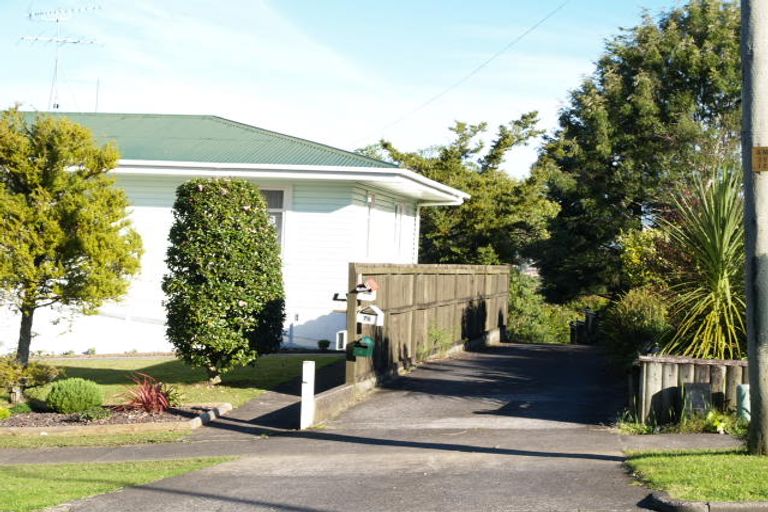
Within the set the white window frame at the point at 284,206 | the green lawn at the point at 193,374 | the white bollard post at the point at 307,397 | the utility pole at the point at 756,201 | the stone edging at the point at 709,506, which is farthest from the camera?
the white window frame at the point at 284,206

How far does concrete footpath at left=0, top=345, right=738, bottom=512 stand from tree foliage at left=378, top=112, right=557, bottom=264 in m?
13.4

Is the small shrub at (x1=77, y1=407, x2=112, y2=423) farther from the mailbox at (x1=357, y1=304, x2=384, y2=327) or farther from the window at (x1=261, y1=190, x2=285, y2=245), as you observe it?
the window at (x1=261, y1=190, x2=285, y2=245)

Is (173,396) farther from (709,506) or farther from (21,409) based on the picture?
(709,506)

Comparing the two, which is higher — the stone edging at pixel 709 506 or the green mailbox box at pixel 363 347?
the green mailbox box at pixel 363 347

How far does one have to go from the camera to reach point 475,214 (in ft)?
95.3

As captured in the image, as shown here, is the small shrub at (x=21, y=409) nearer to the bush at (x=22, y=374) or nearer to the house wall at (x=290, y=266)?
the bush at (x=22, y=374)

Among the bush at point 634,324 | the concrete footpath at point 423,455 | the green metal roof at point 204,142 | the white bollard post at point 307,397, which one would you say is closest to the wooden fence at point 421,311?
the concrete footpath at point 423,455

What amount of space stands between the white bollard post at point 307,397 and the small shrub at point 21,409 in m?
4.52

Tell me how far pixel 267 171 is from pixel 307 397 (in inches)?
346

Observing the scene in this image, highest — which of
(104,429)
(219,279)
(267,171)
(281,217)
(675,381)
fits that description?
(267,171)

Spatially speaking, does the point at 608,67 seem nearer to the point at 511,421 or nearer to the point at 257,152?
the point at 257,152

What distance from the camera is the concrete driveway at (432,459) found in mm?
7754

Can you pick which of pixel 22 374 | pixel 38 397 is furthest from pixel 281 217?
pixel 22 374

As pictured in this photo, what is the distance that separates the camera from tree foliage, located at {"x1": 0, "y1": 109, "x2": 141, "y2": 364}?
13375 mm
